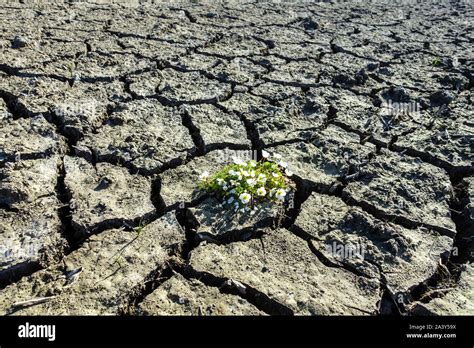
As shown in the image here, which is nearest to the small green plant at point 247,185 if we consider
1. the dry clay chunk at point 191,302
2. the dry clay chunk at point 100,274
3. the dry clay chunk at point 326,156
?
the dry clay chunk at point 326,156

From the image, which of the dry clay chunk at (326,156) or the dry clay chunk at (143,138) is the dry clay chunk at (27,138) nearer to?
the dry clay chunk at (143,138)

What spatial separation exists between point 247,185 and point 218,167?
1.19 feet

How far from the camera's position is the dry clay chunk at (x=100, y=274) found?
1.89 m

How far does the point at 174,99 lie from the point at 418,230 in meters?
→ 2.18

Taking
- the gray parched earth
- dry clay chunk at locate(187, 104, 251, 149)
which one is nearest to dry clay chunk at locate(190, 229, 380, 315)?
the gray parched earth

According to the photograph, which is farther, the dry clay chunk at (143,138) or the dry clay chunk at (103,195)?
the dry clay chunk at (143,138)

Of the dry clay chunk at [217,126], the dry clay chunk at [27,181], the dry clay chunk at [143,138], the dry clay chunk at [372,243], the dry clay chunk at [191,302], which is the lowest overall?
the dry clay chunk at [191,302]

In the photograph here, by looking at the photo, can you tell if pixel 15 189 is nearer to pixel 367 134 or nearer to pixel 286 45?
pixel 367 134

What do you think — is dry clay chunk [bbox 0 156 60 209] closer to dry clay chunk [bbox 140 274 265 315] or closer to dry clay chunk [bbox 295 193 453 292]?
dry clay chunk [bbox 140 274 265 315]

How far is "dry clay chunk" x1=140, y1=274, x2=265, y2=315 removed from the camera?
6.34ft

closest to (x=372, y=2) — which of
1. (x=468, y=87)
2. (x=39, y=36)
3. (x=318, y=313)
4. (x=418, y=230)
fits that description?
(x=468, y=87)

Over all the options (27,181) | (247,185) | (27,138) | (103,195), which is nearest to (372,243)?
(247,185)

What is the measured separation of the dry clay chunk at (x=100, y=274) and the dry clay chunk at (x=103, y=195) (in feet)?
0.30

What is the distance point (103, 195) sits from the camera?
8.21ft
